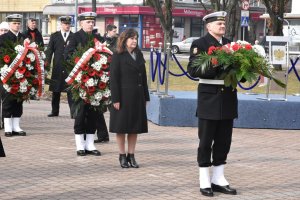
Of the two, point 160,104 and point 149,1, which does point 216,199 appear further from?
point 149,1

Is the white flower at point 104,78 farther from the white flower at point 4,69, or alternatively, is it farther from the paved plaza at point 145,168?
the white flower at point 4,69

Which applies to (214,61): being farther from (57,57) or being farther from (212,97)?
(57,57)

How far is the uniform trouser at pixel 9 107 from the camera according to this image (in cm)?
1241

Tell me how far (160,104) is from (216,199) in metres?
6.18

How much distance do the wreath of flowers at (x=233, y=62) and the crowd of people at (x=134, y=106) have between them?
8cm

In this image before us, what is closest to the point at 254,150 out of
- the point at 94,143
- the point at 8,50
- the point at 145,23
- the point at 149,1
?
the point at 94,143

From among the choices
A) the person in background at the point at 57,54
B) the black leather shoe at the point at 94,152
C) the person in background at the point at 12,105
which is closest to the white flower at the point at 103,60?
the black leather shoe at the point at 94,152

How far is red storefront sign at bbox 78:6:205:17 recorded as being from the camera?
60.6 m

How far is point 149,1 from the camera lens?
34.9m

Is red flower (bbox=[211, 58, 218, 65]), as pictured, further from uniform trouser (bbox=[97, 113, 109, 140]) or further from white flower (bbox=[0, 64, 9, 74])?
white flower (bbox=[0, 64, 9, 74])

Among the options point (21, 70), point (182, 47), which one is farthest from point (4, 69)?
point (182, 47)

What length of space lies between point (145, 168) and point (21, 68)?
3303mm

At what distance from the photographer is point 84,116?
10766 mm

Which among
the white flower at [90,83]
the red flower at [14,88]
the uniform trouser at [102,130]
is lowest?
Answer: the uniform trouser at [102,130]
